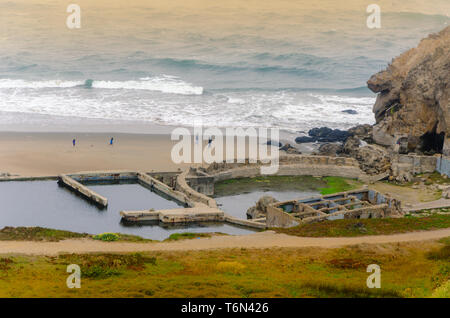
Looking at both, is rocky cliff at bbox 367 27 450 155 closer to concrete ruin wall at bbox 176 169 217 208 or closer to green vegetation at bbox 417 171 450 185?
green vegetation at bbox 417 171 450 185

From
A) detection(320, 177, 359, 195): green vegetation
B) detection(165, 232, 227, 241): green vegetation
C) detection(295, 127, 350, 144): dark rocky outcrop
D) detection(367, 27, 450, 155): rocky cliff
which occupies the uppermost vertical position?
detection(367, 27, 450, 155): rocky cliff

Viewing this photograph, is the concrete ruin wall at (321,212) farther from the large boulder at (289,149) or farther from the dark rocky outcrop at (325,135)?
the dark rocky outcrop at (325,135)

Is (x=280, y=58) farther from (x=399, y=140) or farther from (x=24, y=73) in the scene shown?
(x=399, y=140)

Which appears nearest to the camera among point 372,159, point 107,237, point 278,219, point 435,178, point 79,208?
point 107,237

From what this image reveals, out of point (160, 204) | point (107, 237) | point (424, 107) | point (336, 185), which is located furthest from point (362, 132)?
point (107, 237)

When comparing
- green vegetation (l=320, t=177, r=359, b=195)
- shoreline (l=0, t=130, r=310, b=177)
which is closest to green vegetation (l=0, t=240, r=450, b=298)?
green vegetation (l=320, t=177, r=359, b=195)

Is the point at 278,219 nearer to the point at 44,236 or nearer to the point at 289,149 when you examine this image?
the point at 44,236
